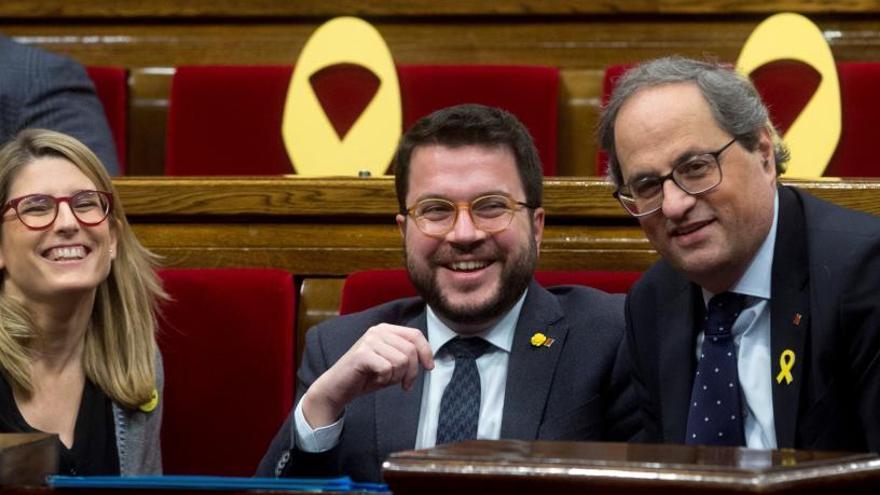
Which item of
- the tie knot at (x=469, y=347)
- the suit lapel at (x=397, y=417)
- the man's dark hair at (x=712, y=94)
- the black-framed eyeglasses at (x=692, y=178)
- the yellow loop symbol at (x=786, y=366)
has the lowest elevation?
the suit lapel at (x=397, y=417)

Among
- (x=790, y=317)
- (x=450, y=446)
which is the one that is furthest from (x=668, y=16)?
(x=450, y=446)

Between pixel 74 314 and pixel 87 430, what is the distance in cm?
8

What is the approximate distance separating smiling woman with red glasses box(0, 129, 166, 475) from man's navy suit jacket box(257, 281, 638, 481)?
136 mm

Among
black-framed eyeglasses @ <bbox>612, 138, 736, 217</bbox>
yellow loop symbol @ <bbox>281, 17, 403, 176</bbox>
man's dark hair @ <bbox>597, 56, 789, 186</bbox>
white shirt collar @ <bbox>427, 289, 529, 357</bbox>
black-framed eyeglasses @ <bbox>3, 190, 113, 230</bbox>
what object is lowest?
white shirt collar @ <bbox>427, 289, 529, 357</bbox>

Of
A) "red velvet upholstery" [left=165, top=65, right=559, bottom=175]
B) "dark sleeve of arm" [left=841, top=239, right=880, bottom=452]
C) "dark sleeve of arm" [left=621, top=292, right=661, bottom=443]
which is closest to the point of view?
"dark sleeve of arm" [left=841, top=239, right=880, bottom=452]

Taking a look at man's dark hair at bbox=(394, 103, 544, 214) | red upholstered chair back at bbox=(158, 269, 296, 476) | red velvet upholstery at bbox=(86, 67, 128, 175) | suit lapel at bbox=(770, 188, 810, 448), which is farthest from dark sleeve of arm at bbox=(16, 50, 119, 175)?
suit lapel at bbox=(770, 188, 810, 448)

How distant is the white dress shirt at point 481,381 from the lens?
770mm

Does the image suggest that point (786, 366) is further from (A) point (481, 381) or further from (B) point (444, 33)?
(B) point (444, 33)

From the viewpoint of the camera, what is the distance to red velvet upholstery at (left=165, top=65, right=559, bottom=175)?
115 centimetres

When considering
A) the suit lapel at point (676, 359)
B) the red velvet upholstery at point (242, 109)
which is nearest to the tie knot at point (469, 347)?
the suit lapel at point (676, 359)

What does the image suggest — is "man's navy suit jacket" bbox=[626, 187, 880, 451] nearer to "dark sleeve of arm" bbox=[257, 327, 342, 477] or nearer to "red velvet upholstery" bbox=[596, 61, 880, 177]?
"dark sleeve of arm" bbox=[257, 327, 342, 477]

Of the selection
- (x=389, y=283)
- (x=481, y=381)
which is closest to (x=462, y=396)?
(x=481, y=381)

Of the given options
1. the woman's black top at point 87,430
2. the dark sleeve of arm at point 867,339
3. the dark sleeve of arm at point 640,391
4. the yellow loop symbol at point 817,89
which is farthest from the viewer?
the yellow loop symbol at point 817,89

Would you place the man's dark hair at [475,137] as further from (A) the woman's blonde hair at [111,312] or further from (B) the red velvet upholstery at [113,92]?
(B) the red velvet upholstery at [113,92]
